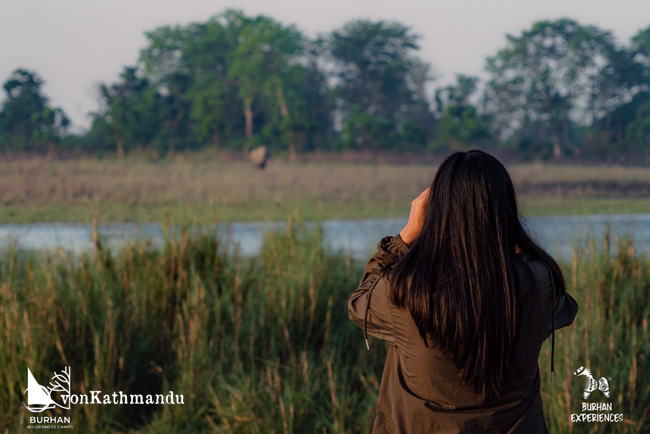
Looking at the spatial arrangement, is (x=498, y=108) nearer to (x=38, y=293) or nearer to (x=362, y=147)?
(x=362, y=147)

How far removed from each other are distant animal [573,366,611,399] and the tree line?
66.5 ft

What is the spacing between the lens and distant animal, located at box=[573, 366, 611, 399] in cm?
313

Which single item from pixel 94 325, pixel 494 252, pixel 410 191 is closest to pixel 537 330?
pixel 494 252

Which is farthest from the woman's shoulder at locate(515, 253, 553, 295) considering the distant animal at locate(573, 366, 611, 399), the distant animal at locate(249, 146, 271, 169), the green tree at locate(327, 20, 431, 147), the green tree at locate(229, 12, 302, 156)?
the green tree at locate(327, 20, 431, 147)

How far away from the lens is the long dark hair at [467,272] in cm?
137

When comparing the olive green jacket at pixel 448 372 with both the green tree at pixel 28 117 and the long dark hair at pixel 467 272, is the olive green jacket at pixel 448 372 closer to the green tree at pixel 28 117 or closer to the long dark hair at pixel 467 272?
the long dark hair at pixel 467 272

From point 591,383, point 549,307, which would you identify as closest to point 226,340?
point 591,383

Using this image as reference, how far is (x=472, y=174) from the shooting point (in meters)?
1.40

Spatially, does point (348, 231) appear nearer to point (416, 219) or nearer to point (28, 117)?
point (416, 219)

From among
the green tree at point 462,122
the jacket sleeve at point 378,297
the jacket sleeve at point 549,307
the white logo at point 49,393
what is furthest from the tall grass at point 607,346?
the green tree at point 462,122

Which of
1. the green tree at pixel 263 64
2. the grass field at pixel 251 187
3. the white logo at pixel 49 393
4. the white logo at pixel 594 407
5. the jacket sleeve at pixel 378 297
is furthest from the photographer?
the green tree at pixel 263 64

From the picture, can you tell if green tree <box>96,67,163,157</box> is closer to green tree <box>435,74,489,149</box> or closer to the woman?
green tree <box>435,74,489,149</box>

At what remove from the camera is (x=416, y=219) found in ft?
5.01

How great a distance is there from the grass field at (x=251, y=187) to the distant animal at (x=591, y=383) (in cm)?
854
